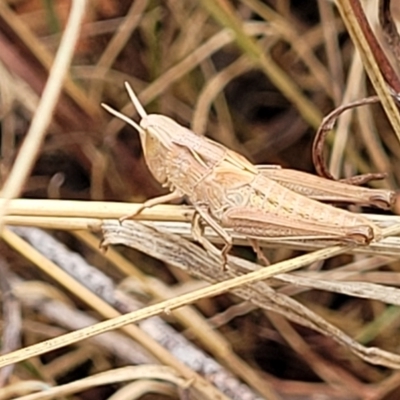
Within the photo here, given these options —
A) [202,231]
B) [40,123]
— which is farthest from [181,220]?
[40,123]

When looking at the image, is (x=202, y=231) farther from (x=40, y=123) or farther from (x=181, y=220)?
(x=40, y=123)

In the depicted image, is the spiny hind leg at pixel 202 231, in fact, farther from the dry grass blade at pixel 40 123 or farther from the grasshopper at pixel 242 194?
the dry grass blade at pixel 40 123

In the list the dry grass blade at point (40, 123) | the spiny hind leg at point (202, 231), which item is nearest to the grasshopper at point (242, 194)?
the spiny hind leg at point (202, 231)

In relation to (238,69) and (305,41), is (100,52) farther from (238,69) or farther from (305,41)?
(305,41)

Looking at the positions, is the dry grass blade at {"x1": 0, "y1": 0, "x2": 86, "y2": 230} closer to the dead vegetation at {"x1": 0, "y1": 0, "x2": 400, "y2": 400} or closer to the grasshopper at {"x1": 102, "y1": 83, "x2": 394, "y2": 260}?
the dead vegetation at {"x1": 0, "y1": 0, "x2": 400, "y2": 400}

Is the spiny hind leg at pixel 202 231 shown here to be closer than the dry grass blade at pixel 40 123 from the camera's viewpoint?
No

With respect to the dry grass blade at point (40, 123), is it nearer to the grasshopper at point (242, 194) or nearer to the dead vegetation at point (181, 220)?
the dead vegetation at point (181, 220)
